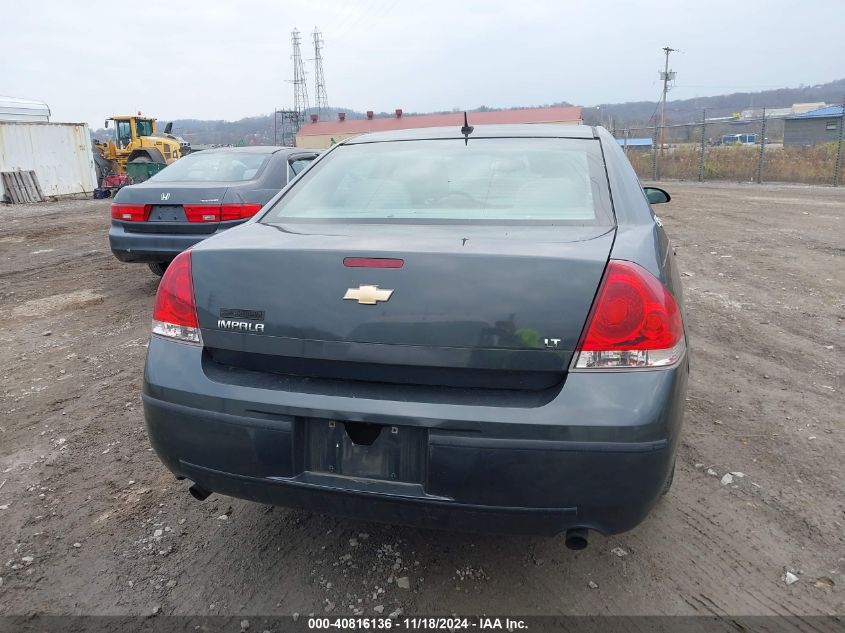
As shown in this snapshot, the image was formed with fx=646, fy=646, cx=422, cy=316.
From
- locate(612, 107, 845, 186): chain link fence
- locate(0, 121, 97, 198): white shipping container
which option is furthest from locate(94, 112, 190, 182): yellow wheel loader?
locate(612, 107, 845, 186): chain link fence

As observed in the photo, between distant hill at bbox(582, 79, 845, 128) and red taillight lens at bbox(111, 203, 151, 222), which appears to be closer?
red taillight lens at bbox(111, 203, 151, 222)

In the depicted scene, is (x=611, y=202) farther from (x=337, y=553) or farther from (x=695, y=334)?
(x=695, y=334)

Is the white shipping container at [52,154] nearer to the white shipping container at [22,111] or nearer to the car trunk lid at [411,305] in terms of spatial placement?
the white shipping container at [22,111]

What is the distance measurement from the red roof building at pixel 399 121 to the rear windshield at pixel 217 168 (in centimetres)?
3267

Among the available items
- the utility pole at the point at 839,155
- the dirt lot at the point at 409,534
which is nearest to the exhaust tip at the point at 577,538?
the dirt lot at the point at 409,534

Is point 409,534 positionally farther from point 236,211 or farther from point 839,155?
point 839,155

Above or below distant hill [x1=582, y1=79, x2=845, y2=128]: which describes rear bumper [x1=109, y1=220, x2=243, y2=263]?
below

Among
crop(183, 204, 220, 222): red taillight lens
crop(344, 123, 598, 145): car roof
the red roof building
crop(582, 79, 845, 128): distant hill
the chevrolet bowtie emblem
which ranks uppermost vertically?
crop(582, 79, 845, 128): distant hill

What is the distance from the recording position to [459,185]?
2.72m

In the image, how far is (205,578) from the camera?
239 centimetres

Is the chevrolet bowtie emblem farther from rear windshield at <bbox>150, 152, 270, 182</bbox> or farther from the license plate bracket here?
rear windshield at <bbox>150, 152, 270, 182</bbox>

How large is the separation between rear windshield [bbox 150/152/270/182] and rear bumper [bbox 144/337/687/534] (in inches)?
201


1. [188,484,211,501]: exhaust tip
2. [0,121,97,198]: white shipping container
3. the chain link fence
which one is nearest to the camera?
[188,484,211,501]: exhaust tip

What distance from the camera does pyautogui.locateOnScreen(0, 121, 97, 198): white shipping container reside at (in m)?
20.9
